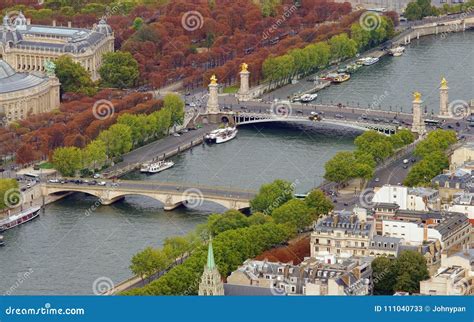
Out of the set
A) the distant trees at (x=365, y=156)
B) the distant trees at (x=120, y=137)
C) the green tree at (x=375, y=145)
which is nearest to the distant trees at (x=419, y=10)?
the distant trees at (x=120, y=137)

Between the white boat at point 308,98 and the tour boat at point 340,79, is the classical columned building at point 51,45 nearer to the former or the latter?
the white boat at point 308,98

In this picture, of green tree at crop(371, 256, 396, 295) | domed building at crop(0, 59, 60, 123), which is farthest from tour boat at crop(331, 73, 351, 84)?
green tree at crop(371, 256, 396, 295)

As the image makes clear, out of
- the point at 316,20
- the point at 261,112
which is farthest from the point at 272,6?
the point at 261,112

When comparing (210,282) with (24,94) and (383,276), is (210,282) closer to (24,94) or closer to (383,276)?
(383,276)

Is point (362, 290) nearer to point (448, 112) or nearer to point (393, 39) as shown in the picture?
point (448, 112)

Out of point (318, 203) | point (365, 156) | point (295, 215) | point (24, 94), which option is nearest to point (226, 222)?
point (295, 215)

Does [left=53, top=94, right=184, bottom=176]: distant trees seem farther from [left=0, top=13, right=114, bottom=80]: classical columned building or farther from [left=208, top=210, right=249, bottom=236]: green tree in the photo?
[left=208, top=210, right=249, bottom=236]: green tree
